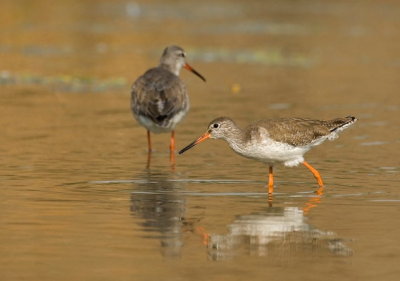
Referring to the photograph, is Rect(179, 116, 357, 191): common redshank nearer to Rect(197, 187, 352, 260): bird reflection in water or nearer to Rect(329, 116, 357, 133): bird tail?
Rect(329, 116, 357, 133): bird tail

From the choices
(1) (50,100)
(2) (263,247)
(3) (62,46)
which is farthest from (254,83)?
(2) (263,247)

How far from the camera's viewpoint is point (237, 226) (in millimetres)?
11555

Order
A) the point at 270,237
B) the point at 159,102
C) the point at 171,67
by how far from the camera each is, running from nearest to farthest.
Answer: the point at 270,237 < the point at 159,102 < the point at 171,67

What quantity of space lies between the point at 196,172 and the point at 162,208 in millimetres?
2778

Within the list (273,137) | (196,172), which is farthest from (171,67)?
(273,137)

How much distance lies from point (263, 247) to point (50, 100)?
13.2 m

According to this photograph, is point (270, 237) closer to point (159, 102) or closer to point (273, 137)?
point (273, 137)

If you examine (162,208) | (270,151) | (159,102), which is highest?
(159,102)

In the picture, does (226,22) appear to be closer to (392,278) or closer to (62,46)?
(62,46)

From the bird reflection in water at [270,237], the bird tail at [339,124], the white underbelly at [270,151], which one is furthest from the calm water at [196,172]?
the bird tail at [339,124]

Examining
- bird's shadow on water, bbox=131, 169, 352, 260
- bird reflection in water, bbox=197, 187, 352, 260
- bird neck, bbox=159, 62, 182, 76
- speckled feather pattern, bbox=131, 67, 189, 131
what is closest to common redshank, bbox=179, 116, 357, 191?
bird's shadow on water, bbox=131, 169, 352, 260

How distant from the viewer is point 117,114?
2142cm

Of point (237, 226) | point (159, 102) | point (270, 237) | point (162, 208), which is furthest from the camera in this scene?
point (159, 102)

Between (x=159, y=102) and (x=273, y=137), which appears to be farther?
(x=159, y=102)
